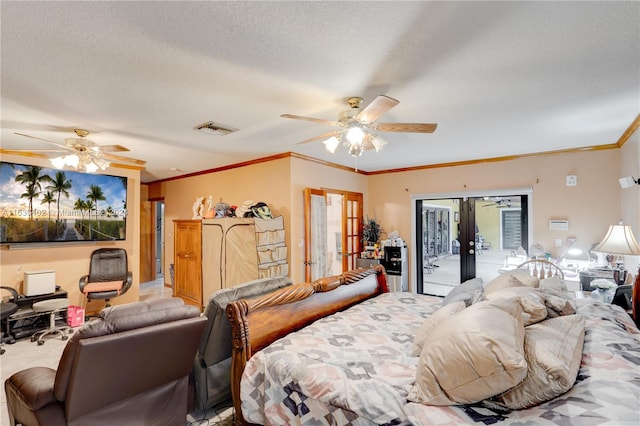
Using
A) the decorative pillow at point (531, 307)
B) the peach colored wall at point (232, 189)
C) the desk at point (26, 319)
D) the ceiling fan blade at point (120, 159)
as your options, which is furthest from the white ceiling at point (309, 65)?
the desk at point (26, 319)

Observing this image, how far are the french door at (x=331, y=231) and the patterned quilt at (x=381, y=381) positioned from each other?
7.96ft

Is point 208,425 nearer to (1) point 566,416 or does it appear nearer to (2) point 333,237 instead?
A: (1) point 566,416

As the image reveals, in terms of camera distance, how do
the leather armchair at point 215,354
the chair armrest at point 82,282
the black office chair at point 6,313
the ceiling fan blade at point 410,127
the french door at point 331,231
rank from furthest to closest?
the french door at point 331,231 → the chair armrest at point 82,282 → the black office chair at point 6,313 → the ceiling fan blade at point 410,127 → the leather armchair at point 215,354

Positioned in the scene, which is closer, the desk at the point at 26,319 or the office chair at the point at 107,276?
the desk at the point at 26,319

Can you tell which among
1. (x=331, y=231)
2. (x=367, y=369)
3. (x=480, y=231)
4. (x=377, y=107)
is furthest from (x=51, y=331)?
(x=480, y=231)

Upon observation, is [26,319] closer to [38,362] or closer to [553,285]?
[38,362]

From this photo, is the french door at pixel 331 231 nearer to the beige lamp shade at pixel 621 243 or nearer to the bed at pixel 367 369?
the bed at pixel 367 369

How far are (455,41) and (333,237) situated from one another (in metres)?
4.05

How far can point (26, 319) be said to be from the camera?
4.16m

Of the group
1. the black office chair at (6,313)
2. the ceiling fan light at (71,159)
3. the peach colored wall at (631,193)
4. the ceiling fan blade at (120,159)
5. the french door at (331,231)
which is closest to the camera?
the peach colored wall at (631,193)

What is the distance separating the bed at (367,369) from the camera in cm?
116

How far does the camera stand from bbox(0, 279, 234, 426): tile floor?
2.24 metres

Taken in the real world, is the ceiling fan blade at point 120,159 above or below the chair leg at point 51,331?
above

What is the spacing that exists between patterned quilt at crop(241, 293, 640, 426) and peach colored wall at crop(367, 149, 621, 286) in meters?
2.55
